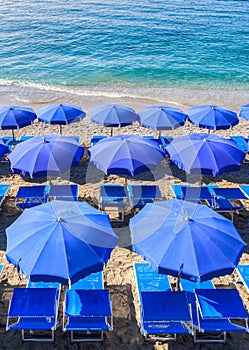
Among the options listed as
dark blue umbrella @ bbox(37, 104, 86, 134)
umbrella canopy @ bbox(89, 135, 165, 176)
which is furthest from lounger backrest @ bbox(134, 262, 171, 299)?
dark blue umbrella @ bbox(37, 104, 86, 134)

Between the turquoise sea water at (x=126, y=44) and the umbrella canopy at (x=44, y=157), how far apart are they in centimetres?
1442

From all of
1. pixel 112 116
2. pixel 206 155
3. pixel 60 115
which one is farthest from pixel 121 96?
pixel 206 155

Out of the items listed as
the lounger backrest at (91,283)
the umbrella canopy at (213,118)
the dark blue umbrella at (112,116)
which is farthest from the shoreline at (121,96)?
the lounger backrest at (91,283)

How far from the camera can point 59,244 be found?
600 cm

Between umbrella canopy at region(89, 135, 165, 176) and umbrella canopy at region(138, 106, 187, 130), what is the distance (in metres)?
2.09

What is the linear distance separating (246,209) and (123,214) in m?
3.45

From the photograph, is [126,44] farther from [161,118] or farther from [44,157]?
[44,157]

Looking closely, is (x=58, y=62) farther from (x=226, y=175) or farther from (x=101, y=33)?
(x=226, y=175)

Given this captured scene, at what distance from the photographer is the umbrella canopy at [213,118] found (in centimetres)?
1174

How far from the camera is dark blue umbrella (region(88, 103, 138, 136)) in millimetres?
11984

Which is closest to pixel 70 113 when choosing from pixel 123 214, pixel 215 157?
pixel 123 214

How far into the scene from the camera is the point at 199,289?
6512 mm

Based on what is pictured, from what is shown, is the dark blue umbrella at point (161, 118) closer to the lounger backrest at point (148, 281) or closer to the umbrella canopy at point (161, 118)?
the umbrella canopy at point (161, 118)

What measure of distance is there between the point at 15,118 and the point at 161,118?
4.88 m
